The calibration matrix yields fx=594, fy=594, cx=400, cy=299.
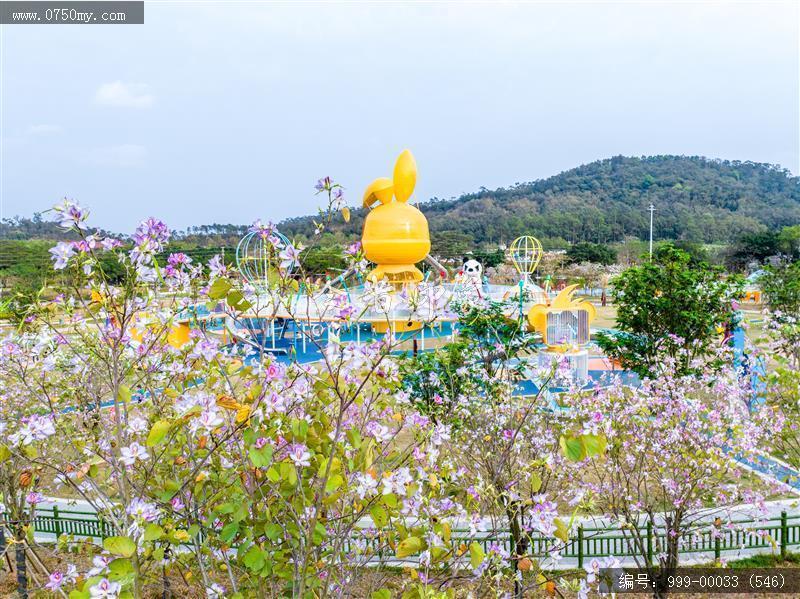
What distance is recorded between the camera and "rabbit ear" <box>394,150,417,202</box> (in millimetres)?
20281

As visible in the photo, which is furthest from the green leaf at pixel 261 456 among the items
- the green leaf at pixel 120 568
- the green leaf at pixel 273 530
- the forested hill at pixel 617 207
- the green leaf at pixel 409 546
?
the forested hill at pixel 617 207

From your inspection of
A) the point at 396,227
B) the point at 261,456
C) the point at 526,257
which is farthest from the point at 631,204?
the point at 261,456

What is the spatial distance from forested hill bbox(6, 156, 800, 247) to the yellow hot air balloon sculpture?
31379 millimetres

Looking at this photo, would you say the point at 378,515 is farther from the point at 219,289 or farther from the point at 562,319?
the point at 562,319

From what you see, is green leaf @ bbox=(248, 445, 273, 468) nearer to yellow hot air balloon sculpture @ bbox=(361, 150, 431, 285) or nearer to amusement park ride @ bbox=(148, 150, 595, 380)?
amusement park ride @ bbox=(148, 150, 595, 380)

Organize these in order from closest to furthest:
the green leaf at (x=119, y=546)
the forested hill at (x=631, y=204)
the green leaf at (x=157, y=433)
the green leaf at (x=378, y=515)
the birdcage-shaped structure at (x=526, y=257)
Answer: the green leaf at (x=119, y=546) < the green leaf at (x=157, y=433) < the green leaf at (x=378, y=515) < the birdcage-shaped structure at (x=526, y=257) < the forested hill at (x=631, y=204)

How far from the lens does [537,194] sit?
99562 millimetres

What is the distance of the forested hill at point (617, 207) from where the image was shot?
223 ft

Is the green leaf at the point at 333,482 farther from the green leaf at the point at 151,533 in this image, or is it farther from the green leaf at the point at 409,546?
the green leaf at the point at 151,533

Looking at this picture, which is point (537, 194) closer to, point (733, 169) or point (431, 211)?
point (431, 211)

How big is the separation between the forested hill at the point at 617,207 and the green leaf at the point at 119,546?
50312 millimetres

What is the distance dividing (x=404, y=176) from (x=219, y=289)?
1871 cm

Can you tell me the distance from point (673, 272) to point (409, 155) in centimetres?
1250

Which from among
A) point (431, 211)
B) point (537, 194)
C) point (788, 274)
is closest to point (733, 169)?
point (537, 194)
